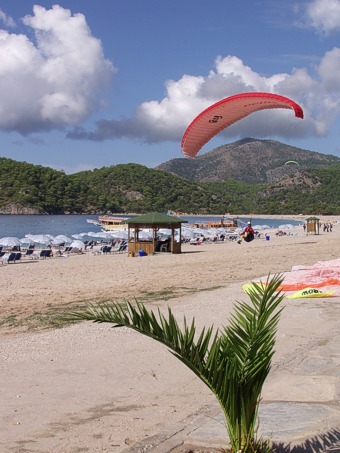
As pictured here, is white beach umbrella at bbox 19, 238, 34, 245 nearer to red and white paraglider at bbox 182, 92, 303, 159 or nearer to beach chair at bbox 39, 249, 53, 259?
beach chair at bbox 39, 249, 53, 259

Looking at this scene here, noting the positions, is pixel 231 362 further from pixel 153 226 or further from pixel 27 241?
pixel 27 241

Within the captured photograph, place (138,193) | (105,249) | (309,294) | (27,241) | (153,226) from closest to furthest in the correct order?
(309,294), (153,226), (105,249), (27,241), (138,193)

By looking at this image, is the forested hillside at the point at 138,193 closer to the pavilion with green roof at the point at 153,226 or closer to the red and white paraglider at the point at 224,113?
the pavilion with green roof at the point at 153,226

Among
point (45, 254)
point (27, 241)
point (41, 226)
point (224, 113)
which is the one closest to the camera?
point (224, 113)

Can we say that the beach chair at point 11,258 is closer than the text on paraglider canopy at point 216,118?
No

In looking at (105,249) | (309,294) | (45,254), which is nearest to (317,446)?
(309,294)

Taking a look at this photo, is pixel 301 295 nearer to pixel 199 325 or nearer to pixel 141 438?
pixel 199 325

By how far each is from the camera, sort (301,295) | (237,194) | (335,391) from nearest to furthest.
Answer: (335,391) < (301,295) < (237,194)

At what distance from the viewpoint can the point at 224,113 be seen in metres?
8.27

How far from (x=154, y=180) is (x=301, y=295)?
428ft

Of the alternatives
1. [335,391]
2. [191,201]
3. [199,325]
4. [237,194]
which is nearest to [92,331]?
[199,325]

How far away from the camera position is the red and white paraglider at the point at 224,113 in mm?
7531

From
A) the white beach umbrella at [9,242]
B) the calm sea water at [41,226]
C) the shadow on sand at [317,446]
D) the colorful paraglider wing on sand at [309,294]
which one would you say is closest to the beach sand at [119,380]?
the shadow on sand at [317,446]

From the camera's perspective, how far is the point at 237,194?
529 ft
